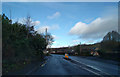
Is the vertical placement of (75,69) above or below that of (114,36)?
below

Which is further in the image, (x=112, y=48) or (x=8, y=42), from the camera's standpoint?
(x=112, y=48)

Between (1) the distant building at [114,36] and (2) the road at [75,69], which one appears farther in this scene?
(1) the distant building at [114,36]

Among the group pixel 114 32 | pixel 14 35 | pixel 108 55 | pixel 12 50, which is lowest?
pixel 108 55

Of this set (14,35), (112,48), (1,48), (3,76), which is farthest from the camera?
(112,48)

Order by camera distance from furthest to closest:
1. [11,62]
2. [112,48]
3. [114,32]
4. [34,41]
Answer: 1. [114,32]
2. [112,48]
3. [34,41]
4. [11,62]

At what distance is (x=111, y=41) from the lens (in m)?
26.5

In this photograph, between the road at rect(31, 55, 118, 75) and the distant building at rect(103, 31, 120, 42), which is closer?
the road at rect(31, 55, 118, 75)

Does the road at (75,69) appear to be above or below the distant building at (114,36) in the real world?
below

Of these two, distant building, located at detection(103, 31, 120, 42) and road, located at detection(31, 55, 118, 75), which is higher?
distant building, located at detection(103, 31, 120, 42)

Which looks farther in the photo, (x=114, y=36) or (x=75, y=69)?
(x=114, y=36)

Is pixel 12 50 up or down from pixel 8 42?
down

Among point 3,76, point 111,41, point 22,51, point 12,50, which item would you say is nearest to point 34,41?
point 22,51

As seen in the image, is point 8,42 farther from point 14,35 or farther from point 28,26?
point 28,26

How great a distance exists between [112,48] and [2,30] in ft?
77.5
